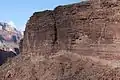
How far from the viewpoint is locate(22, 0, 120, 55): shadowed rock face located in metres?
23.4

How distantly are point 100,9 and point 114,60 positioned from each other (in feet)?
13.5

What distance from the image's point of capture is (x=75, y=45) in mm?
26656

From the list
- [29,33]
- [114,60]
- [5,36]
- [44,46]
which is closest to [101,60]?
[114,60]

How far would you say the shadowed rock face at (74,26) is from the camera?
2341 centimetres

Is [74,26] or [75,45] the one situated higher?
[74,26]

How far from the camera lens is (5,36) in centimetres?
12762

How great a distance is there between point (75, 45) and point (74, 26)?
62.0 inches

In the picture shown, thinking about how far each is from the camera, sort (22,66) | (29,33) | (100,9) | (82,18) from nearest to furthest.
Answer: (100,9)
(82,18)
(22,66)
(29,33)

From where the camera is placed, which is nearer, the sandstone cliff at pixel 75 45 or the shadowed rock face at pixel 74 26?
the sandstone cliff at pixel 75 45

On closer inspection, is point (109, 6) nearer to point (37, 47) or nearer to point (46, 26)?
point (46, 26)

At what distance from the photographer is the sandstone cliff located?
2281 centimetres

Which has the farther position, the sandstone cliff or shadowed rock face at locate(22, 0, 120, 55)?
shadowed rock face at locate(22, 0, 120, 55)

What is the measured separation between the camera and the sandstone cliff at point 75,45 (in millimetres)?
22812

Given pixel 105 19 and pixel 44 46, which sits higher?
pixel 105 19
